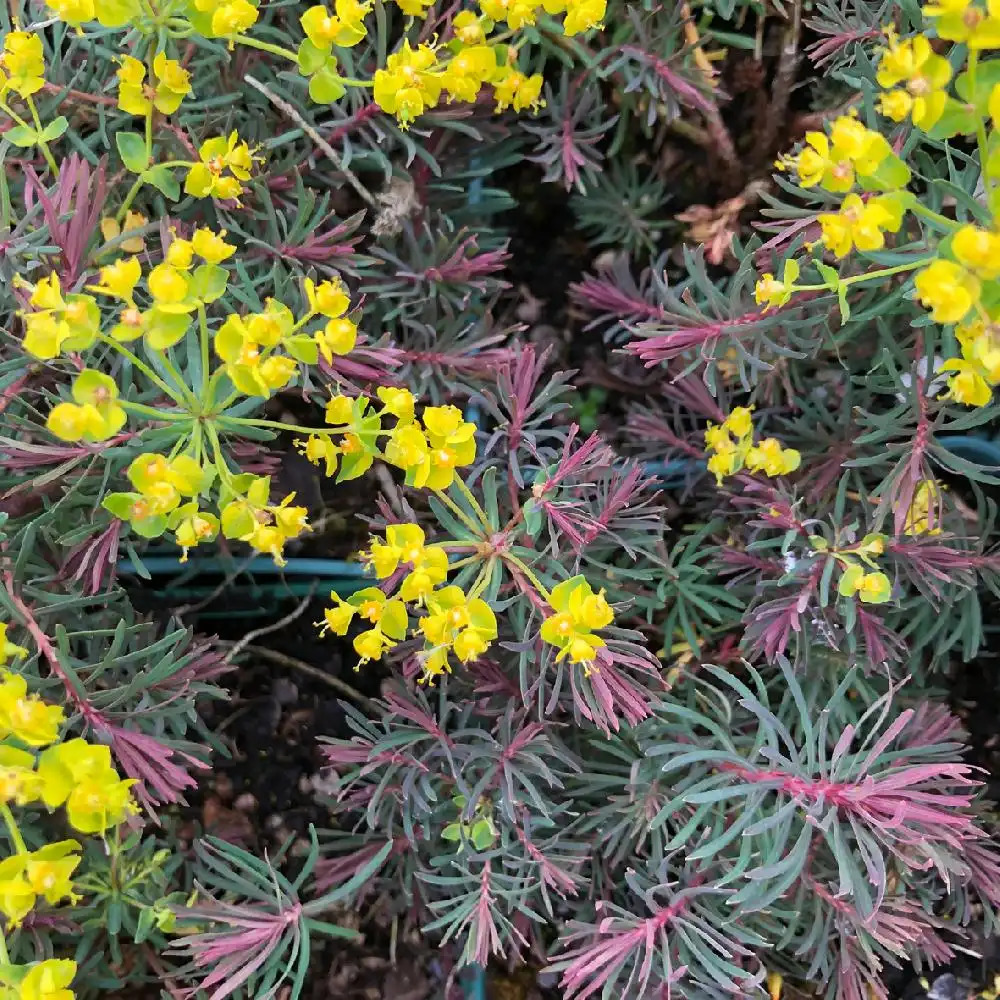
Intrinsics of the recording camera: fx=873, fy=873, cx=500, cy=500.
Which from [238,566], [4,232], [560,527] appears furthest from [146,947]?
[4,232]

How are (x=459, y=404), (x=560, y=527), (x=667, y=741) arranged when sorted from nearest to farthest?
(x=560, y=527) < (x=667, y=741) < (x=459, y=404)

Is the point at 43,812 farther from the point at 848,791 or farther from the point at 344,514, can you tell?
the point at 848,791

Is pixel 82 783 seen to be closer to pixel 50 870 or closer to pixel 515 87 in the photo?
pixel 50 870

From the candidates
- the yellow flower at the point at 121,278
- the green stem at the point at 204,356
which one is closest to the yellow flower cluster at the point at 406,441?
the green stem at the point at 204,356

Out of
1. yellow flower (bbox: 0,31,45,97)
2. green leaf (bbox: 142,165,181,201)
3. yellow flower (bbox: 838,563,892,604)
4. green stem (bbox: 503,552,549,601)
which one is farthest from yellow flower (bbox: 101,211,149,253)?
yellow flower (bbox: 838,563,892,604)

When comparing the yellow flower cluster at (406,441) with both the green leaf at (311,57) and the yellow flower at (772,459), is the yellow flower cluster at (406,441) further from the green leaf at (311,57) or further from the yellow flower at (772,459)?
the yellow flower at (772,459)

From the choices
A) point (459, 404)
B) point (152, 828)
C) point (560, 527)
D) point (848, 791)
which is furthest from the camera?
→ point (459, 404)

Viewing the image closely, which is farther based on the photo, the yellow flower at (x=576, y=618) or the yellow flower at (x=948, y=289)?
the yellow flower at (x=576, y=618)
